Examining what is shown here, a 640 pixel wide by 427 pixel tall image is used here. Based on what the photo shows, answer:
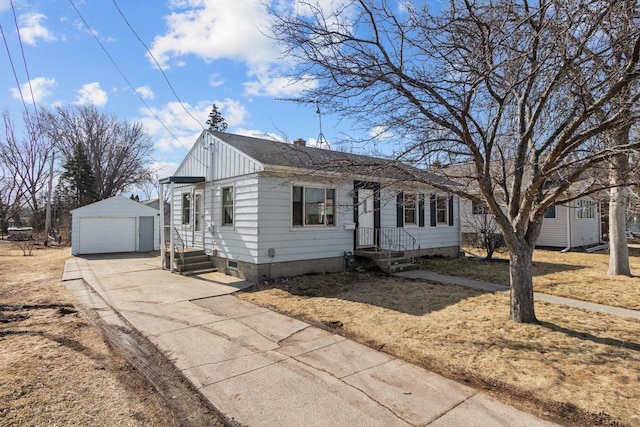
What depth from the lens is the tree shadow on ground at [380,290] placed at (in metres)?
6.87

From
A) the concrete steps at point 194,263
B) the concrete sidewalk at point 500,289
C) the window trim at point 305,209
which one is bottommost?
the concrete sidewalk at point 500,289

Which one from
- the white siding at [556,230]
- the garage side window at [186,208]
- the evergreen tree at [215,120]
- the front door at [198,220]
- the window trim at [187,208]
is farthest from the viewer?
the evergreen tree at [215,120]

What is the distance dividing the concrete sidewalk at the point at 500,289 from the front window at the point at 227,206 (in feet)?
17.6

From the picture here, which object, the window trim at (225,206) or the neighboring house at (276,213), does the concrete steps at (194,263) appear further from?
the window trim at (225,206)

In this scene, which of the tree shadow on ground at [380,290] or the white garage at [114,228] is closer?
the tree shadow on ground at [380,290]

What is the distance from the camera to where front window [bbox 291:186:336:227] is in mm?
9820

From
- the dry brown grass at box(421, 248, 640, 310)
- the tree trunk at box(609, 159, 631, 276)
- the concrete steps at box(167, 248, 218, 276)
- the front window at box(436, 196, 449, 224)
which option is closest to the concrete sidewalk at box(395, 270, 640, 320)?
the dry brown grass at box(421, 248, 640, 310)

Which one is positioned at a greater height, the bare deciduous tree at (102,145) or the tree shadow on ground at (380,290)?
the bare deciduous tree at (102,145)

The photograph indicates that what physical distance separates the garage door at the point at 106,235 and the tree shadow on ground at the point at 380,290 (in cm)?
1316

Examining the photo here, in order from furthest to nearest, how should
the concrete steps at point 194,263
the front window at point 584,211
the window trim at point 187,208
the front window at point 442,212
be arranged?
the front window at point 584,211
the front window at point 442,212
the window trim at point 187,208
the concrete steps at point 194,263

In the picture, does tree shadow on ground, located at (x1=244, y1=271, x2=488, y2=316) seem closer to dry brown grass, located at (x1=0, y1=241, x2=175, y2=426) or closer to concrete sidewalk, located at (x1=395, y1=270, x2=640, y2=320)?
concrete sidewalk, located at (x1=395, y1=270, x2=640, y2=320)

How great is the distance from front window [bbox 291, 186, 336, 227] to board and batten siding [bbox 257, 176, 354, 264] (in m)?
0.17

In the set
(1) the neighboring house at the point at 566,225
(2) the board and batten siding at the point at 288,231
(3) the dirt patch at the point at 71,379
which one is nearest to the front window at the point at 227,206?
(2) the board and batten siding at the point at 288,231

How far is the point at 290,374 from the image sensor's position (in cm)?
383
